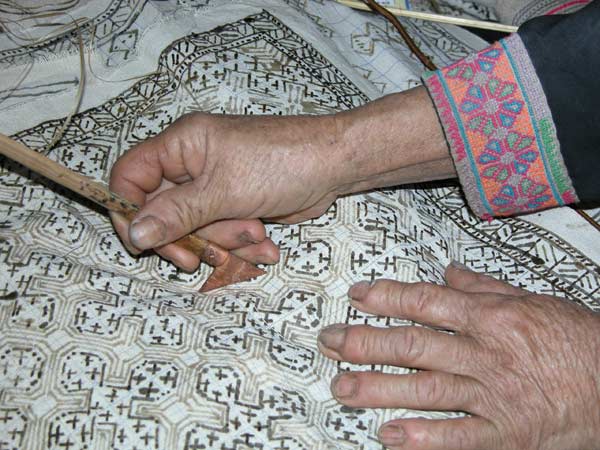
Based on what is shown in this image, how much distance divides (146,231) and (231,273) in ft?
0.72

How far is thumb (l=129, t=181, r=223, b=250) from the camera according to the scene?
1.21 meters

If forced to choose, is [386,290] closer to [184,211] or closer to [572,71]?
[184,211]

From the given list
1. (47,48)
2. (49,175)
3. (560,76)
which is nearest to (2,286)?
(49,175)

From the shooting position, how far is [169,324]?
1.24 metres

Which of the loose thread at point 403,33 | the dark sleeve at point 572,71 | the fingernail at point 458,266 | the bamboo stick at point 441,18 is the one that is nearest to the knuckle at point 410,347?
the fingernail at point 458,266


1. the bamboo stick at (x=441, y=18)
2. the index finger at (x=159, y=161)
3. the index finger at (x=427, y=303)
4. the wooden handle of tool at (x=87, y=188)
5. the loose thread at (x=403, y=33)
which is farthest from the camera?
the bamboo stick at (x=441, y=18)

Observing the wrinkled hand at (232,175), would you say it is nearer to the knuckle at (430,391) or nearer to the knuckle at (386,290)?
the knuckle at (386,290)

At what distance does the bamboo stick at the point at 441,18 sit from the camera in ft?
6.46

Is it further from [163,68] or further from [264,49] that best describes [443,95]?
[163,68]

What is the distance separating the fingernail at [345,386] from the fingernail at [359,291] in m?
0.15

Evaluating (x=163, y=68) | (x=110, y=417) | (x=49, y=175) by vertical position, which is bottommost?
(x=110, y=417)

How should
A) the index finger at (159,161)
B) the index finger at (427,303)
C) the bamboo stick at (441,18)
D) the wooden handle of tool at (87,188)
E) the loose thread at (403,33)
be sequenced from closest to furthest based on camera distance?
the wooden handle of tool at (87,188), the index finger at (427,303), the index finger at (159,161), the loose thread at (403,33), the bamboo stick at (441,18)

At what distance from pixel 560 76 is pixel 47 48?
1169mm

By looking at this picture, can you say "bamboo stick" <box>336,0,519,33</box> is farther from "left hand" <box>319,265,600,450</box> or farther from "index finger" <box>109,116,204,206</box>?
"left hand" <box>319,265,600,450</box>
